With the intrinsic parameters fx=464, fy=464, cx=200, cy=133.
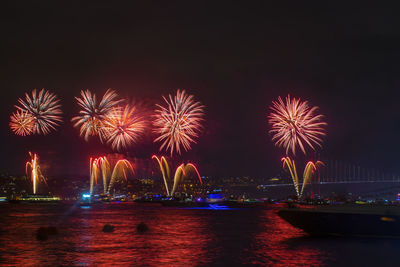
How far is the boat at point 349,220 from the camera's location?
39.2m

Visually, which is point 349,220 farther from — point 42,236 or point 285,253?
point 42,236

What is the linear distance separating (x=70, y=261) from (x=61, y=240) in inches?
504

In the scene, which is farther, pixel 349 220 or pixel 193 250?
pixel 349 220

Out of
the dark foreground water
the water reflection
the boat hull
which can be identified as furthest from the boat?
the water reflection

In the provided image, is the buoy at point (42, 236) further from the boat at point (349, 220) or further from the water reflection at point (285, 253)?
the boat at point (349, 220)

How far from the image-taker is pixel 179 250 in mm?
33375

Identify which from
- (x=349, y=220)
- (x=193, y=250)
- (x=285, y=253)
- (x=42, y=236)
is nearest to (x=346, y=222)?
(x=349, y=220)

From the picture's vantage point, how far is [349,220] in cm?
4047

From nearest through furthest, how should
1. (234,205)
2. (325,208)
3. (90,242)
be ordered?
(90,242) → (325,208) → (234,205)

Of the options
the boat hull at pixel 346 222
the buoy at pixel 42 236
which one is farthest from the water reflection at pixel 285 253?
the buoy at pixel 42 236

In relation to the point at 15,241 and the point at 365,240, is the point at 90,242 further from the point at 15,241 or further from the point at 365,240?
the point at 365,240

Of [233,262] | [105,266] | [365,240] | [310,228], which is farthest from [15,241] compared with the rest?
[365,240]

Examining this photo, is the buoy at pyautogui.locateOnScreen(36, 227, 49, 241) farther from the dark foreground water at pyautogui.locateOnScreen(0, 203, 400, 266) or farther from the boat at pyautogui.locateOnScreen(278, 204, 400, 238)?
the boat at pyautogui.locateOnScreen(278, 204, 400, 238)

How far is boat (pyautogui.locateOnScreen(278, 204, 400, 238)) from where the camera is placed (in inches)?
1542
